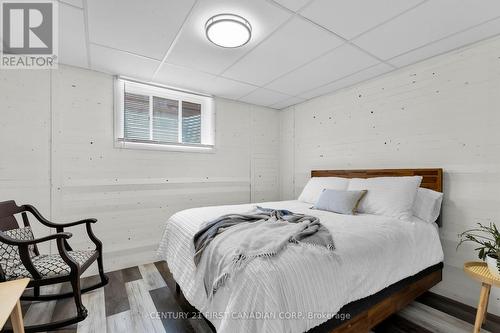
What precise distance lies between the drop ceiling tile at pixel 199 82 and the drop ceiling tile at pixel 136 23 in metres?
0.46

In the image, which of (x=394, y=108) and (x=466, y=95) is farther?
(x=394, y=108)

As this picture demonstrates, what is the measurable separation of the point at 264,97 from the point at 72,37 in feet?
7.95

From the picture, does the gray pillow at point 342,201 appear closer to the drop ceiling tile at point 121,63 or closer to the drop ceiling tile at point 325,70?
the drop ceiling tile at point 325,70

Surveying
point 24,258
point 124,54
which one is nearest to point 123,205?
point 24,258

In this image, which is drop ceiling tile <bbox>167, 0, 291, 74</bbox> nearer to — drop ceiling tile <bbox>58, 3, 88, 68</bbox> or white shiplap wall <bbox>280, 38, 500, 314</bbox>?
drop ceiling tile <bbox>58, 3, 88, 68</bbox>

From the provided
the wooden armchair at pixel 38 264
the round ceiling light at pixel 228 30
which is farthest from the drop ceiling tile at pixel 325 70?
the wooden armchair at pixel 38 264

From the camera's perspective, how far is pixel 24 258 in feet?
5.45

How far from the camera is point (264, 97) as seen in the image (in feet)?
12.1

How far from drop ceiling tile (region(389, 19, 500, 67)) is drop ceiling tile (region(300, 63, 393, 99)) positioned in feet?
0.47

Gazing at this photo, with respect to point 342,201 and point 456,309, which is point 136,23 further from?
point 456,309

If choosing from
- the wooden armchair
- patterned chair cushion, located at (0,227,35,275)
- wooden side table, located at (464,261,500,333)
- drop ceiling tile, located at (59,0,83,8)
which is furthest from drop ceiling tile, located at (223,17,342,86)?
patterned chair cushion, located at (0,227,35,275)

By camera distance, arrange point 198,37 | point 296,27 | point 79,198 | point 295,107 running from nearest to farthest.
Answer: point 296,27 → point 198,37 → point 79,198 → point 295,107

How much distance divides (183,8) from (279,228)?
1.77 metres

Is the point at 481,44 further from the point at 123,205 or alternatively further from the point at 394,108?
the point at 123,205
